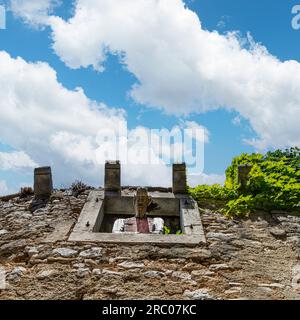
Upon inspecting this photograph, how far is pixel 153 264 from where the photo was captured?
648cm

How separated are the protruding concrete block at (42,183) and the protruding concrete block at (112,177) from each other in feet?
4.47

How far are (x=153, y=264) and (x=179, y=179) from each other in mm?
4078

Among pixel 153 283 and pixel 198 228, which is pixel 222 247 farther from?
pixel 153 283

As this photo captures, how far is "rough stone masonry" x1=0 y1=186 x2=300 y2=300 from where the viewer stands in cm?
570

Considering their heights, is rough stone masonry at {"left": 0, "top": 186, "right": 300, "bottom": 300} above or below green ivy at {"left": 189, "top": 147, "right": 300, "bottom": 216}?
below

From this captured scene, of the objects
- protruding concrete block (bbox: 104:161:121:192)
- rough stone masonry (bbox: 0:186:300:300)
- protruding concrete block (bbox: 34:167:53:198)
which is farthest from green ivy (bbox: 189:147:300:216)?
protruding concrete block (bbox: 34:167:53:198)

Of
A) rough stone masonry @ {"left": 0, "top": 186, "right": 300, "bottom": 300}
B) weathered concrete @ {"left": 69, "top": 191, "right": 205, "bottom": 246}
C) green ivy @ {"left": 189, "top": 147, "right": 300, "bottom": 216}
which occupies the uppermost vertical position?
green ivy @ {"left": 189, "top": 147, "right": 300, "bottom": 216}

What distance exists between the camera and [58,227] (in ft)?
26.5

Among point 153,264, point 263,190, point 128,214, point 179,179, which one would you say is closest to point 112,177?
point 128,214

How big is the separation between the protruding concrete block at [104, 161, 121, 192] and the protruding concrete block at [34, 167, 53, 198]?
1.36 meters

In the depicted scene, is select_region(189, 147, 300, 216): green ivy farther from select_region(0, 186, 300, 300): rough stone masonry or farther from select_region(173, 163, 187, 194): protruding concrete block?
select_region(0, 186, 300, 300): rough stone masonry

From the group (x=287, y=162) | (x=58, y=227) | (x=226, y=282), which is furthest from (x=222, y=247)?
(x=287, y=162)

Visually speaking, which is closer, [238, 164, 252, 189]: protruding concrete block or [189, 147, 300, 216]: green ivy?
[189, 147, 300, 216]: green ivy
